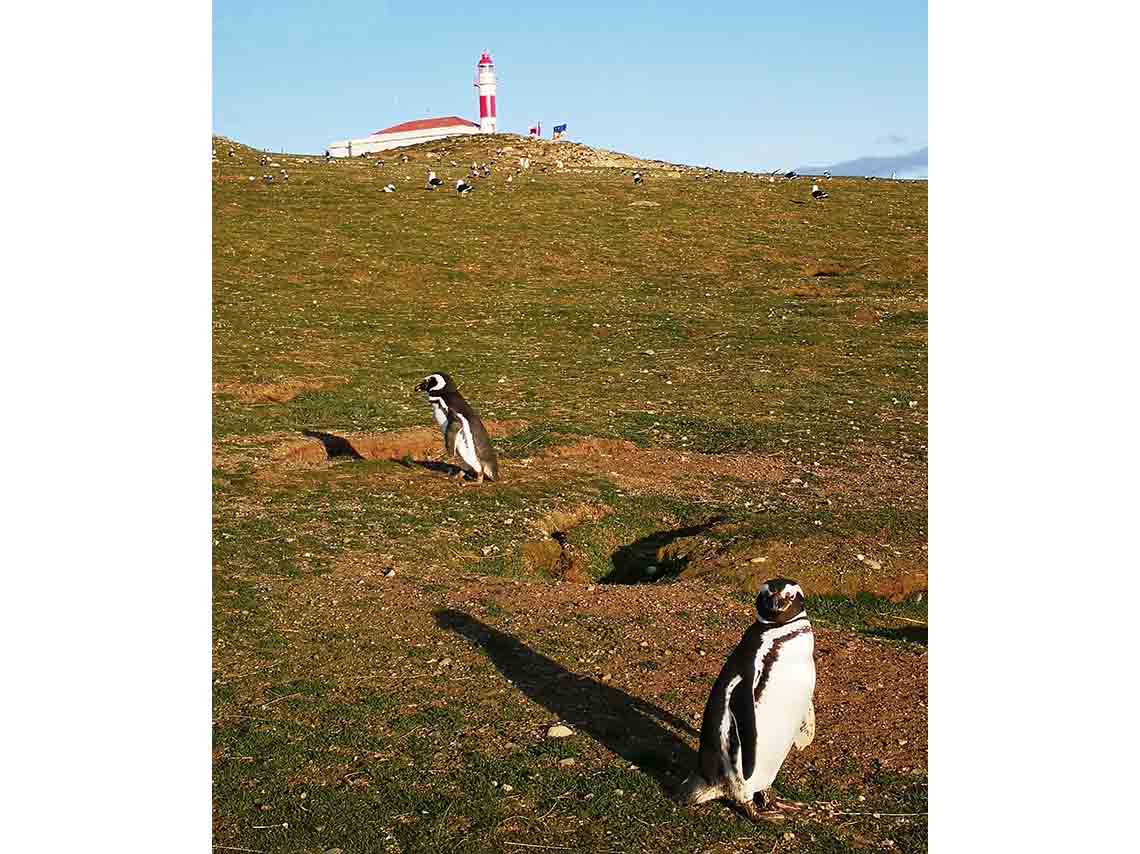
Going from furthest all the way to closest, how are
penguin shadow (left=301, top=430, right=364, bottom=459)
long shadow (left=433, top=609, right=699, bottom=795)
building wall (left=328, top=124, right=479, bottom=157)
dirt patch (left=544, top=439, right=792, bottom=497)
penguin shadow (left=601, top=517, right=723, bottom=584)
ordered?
1. building wall (left=328, top=124, right=479, bottom=157)
2. penguin shadow (left=301, top=430, right=364, bottom=459)
3. dirt patch (left=544, top=439, right=792, bottom=497)
4. penguin shadow (left=601, top=517, right=723, bottom=584)
5. long shadow (left=433, top=609, right=699, bottom=795)

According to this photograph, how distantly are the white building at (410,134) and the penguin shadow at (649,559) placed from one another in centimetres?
5551

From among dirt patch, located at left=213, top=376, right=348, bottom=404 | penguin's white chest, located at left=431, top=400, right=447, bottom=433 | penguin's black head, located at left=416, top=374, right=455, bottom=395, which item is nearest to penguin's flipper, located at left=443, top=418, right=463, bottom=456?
penguin's white chest, located at left=431, top=400, right=447, bottom=433

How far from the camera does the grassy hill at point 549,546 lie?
507cm

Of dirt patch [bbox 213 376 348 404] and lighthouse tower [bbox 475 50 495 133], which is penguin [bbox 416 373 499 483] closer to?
dirt patch [bbox 213 376 348 404]

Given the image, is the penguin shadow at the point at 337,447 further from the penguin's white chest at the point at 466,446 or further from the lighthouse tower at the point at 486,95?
the lighthouse tower at the point at 486,95

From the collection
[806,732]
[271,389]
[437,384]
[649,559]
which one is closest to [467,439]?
[437,384]

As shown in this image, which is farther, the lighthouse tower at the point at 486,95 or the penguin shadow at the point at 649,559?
the lighthouse tower at the point at 486,95

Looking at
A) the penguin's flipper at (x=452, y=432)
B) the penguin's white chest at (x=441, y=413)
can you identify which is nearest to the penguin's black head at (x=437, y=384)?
the penguin's white chest at (x=441, y=413)

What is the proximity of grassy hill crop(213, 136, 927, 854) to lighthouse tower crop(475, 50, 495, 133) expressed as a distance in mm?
49555

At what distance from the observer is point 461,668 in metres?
6.39

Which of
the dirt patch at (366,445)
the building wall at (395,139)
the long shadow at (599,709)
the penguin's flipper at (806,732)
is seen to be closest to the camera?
the penguin's flipper at (806,732)

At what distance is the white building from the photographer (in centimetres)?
6356
